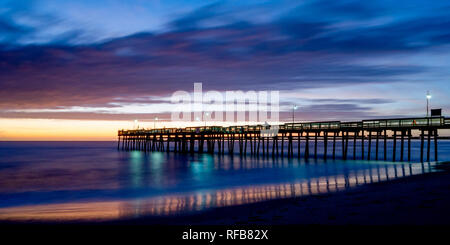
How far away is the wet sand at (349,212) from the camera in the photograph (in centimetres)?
969

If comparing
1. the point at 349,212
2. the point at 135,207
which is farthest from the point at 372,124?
the point at 135,207

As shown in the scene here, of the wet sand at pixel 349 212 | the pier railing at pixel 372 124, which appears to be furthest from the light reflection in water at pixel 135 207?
the pier railing at pixel 372 124

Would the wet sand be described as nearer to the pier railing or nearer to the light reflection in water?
the light reflection in water

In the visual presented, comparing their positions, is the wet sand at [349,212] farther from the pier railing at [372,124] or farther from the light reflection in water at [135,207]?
the pier railing at [372,124]

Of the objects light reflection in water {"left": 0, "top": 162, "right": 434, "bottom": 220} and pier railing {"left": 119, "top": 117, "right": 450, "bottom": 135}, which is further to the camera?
pier railing {"left": 119, "top": 117, "right": 450, "bottom": 135}

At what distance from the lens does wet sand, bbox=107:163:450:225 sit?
382 inches

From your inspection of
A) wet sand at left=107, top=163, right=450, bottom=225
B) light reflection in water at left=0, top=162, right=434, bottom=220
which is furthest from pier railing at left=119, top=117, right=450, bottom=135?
light reflection in water at left=0, top=162, right=434, bottom=220

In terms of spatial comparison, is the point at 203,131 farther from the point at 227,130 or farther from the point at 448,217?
the point at 448,217

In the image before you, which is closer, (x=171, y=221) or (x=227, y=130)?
(x=171, y=221)

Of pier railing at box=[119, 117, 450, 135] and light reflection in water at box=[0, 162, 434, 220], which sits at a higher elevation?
pier railing at box=[119, 117, 450, 135]

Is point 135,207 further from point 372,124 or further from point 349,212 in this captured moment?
point 372,124
